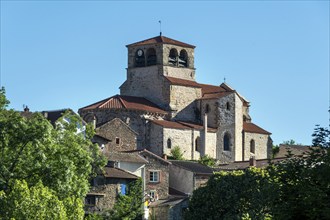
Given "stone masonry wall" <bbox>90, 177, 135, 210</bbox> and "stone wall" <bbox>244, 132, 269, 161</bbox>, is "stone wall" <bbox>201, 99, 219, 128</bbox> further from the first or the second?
"stone masonry wall" <bbox>90, 177, 135, 210</bbox>

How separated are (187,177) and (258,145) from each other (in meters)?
28.0

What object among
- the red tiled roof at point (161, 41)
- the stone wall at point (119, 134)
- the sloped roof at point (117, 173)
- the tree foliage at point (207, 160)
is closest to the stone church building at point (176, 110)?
the red tiled roof at point (161, 41)

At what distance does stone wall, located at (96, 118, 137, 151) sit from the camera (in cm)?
9494

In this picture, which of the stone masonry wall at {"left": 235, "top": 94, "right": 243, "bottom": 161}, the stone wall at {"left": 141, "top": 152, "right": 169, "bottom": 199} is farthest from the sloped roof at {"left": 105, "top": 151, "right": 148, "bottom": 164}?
the stone masonry wall at {"left": 235, "top": 94, "right": 243, "bottom": 161}

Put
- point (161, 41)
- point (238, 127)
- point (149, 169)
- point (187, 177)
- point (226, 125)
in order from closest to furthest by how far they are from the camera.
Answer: point (149, 169), point (187, 177), point (226, 125), point (238, 127), point (161, 41)

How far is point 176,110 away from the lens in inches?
4281

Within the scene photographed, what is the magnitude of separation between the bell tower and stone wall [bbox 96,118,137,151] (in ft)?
41.8

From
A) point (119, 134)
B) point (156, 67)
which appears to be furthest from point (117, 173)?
point (156, 67)

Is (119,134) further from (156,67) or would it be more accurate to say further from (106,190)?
(106,190)

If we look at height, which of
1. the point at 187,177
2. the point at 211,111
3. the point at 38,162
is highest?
the point at 211,111

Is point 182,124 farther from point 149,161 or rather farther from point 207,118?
point 149,161

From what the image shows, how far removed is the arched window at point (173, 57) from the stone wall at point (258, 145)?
10.2 metres

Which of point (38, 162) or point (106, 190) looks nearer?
point (38, 162)

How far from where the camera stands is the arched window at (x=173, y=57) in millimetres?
112250
